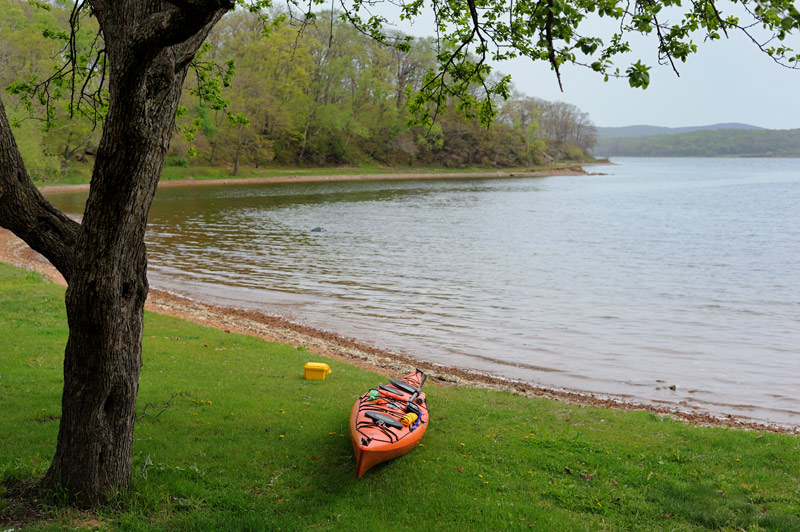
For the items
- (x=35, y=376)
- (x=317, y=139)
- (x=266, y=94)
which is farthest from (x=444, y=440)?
(x=317, y=139)

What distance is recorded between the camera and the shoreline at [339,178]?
2029 inches

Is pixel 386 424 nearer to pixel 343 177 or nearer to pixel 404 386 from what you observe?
pixel 404 386

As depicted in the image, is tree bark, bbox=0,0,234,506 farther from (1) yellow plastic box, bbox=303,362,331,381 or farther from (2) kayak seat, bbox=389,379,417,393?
(1) yellow plastic box, bbox=303,362,331,381

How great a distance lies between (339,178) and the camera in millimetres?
80125

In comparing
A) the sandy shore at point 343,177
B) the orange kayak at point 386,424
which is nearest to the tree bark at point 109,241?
the orange kayak at point 386,424

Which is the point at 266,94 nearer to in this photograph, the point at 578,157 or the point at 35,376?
the point at 35,376

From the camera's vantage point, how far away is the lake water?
13.5 m

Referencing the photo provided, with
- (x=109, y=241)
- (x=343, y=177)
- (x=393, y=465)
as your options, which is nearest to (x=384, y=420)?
(x=393, y=465)

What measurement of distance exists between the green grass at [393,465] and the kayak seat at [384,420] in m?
0.37

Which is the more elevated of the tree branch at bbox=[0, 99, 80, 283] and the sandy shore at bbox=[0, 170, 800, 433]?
the tree branch at bbox=[0, 99, 80, 283]

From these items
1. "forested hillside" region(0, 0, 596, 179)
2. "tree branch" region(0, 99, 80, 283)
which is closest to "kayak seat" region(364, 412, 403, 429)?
"tree branch" region(0, 99, 80, 283)

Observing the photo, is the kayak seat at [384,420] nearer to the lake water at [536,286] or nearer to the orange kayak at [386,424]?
the orange kayak at [386,424]

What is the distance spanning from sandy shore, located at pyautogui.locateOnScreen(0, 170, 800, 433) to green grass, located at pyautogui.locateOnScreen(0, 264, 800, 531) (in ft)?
6.37

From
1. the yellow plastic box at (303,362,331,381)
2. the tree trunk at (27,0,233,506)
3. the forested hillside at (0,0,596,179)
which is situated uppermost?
the forested hillside at (0,0,596,179)
